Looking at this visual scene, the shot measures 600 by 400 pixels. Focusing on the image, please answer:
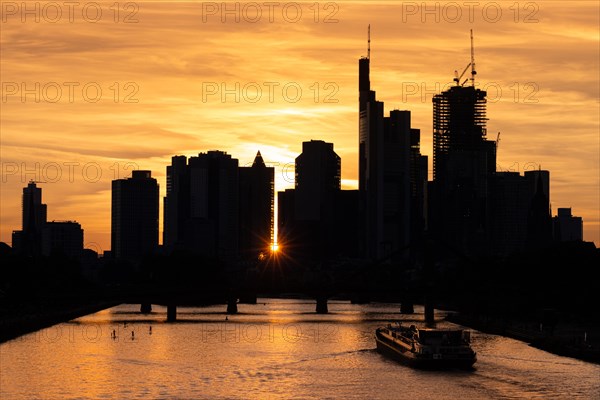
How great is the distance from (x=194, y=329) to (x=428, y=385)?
7038 centimetres

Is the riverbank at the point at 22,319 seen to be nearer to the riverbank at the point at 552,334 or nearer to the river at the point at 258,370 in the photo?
the river at the point at 258,370

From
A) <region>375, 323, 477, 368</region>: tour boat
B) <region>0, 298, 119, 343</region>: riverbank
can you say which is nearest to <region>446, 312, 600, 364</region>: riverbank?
<region>375, 323, 477, 368</region>: tour boat

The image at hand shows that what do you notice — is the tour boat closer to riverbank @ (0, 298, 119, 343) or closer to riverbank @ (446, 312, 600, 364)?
riverbank @ (446, 312, 600, 364)

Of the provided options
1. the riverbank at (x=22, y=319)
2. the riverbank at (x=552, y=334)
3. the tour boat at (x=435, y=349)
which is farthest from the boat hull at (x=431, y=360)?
the riverbank at (x=22, y=319)

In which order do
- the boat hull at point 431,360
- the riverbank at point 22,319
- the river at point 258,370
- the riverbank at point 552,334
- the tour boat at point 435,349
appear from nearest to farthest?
the river at point 258,370 < the boat hull at point 431,360 < the tour boat at point 435,349 < the riverbank at point 552,334 < the riverbank at point 22,319

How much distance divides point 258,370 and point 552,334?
43371mm

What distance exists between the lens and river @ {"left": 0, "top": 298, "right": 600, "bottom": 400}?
342ft

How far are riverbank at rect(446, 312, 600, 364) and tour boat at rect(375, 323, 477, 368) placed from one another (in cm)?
1023

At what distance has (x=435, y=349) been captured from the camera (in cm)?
12381

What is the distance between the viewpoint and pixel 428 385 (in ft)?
362

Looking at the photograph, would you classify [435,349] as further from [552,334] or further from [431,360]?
[552,334]

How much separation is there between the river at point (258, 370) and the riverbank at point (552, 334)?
144 centimetres

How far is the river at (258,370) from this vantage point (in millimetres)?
104188

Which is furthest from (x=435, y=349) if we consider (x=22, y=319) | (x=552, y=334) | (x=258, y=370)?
(x=22, y=319)
